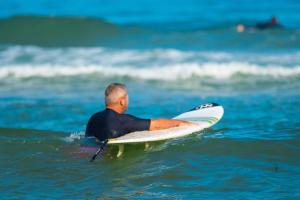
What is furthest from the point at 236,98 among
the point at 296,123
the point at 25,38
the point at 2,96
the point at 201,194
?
the point at 25,38

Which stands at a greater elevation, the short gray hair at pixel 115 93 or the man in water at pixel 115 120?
the short gray hair at pixel 115 93

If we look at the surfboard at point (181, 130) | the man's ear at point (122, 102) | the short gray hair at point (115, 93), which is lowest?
the surfboard at point (181, 130)

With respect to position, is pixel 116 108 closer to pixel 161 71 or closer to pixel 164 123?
pixel 164 123

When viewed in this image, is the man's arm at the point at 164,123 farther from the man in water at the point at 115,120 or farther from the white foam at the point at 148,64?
the white foam at the point at 148,64

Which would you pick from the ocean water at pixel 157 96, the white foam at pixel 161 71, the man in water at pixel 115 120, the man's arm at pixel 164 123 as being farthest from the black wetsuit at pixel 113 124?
the white foam at pixel 161 71

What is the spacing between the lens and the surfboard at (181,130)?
267 inches

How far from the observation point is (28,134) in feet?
27.2

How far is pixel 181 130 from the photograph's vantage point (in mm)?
7270

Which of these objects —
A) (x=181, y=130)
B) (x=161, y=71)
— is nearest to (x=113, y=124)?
(x=181, y=130)

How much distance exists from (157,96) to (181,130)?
463cm

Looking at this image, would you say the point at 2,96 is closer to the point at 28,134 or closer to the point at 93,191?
the point at 28,134

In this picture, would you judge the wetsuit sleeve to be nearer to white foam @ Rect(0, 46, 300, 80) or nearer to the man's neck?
the man's neck

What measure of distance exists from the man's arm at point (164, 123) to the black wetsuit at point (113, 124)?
110 millimetres

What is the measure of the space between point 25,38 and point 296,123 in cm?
1411
